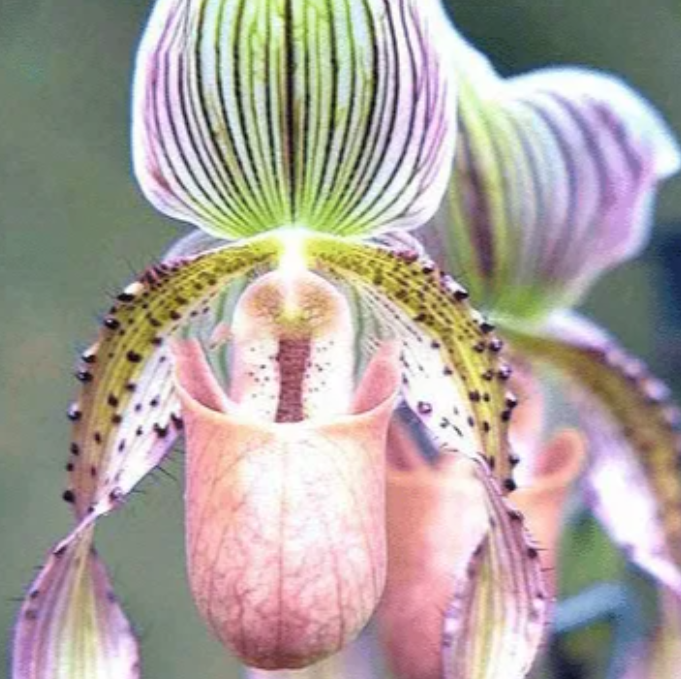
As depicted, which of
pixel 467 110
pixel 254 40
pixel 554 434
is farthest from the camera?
pixel 554 434

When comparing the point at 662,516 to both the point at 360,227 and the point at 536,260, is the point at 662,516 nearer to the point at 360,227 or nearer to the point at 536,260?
the point at 536,260

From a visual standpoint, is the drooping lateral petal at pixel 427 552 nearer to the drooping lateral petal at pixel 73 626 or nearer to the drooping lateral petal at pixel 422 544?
the drooping lateral petal at pixel 422 544

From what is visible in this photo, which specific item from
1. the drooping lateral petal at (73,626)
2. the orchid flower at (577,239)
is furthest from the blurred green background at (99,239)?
the drooping lateral petal at (73,626)

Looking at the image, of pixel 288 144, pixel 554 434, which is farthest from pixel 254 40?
pixel 554 434

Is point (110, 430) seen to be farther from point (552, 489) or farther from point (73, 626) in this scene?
point (552, 489)

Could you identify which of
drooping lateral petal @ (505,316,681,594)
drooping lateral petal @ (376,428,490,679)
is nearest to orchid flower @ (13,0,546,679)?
drooping lateral petal @ (376,428,490,679)
